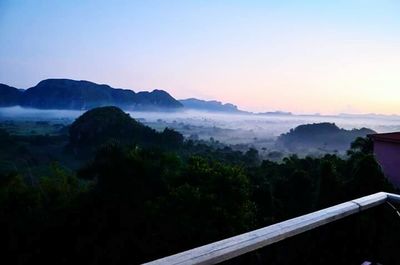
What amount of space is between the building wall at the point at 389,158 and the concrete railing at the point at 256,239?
45.6 ft

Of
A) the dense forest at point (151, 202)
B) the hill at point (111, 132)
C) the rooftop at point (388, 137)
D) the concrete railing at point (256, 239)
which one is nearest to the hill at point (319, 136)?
the hill at point (111, 132)

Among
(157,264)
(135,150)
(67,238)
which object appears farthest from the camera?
(135,150)

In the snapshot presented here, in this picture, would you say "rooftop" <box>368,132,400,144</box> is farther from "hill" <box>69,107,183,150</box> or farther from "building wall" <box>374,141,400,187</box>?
"hill" <box>69,107,183,150</box>

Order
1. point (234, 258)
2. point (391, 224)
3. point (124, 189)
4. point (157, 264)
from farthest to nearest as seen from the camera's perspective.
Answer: point (124, 189) < point (391, 224) < point (234, 258) < point (157, 264)

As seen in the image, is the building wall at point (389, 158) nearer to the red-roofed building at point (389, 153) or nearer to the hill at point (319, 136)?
the red-roofed building at point (389, 153)

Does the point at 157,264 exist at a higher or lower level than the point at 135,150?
higher

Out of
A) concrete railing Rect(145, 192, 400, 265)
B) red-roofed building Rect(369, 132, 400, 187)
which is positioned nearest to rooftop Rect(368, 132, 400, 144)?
red-roofed building Rect(369, 132, 400, 187)

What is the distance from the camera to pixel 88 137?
2726 inches

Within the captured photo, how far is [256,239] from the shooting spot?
1.27m

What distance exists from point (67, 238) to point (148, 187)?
5.12 meters

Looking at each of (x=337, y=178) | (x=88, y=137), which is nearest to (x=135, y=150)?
(x=337, y=178)

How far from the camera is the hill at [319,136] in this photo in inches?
4769

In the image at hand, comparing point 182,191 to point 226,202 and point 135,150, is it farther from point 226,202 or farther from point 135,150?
point 135,150

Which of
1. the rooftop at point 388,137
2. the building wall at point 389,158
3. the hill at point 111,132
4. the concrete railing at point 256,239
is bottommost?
the hill at point 111,132
